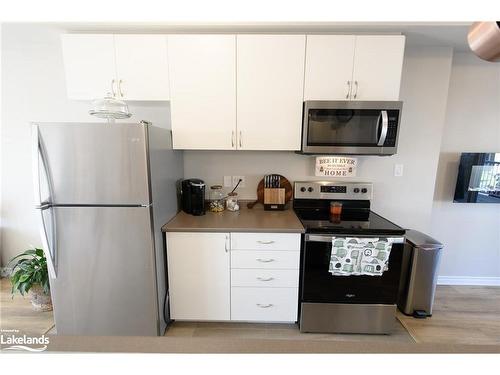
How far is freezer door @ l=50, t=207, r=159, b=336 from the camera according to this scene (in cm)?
136

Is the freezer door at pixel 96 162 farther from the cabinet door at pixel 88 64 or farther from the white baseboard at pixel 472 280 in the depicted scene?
the white baseboard at pixel 472 280

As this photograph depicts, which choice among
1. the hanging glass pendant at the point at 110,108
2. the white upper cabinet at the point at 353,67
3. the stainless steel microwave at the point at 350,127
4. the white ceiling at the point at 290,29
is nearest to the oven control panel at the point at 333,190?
the stainless steel microwave at the point at 350,127

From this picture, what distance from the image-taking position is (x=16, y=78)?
78.2 inches

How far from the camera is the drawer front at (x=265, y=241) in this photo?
154 centimetres

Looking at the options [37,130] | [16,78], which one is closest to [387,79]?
[37,130]

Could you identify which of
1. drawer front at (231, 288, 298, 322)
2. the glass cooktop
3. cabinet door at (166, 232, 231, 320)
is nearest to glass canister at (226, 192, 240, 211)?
cabinet door at (166, 232, 231, 320)

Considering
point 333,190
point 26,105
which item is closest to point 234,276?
point 333,190

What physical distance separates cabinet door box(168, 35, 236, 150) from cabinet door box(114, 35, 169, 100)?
→ 0.23ft

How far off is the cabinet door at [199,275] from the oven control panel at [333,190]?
87cm

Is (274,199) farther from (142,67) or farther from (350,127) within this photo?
(142,67)

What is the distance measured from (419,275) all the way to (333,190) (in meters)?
0.94
